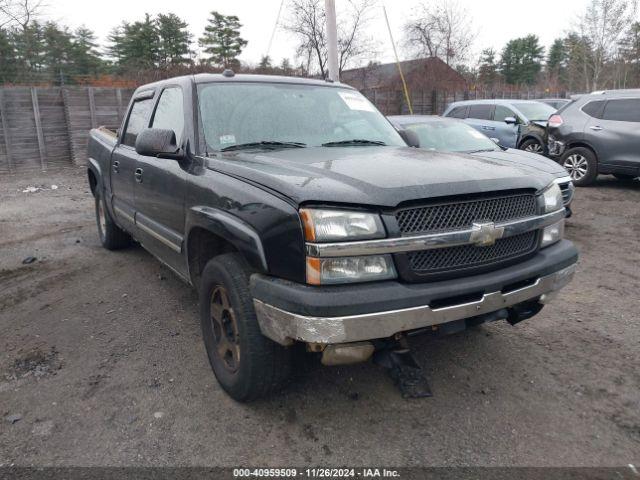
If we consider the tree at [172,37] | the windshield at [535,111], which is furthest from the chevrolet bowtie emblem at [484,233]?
the tree at [172,37]

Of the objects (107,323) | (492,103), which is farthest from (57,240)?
(492,103)

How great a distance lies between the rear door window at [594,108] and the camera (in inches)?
371

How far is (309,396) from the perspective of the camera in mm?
2891

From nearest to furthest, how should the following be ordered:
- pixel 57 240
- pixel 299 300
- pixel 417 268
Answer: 1. pixel 299 300
2. pixel 417 268
3. pixel 57 240

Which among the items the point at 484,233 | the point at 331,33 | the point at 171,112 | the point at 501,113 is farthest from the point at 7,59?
the point at 484,233

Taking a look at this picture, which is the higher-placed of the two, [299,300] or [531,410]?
[299,300]

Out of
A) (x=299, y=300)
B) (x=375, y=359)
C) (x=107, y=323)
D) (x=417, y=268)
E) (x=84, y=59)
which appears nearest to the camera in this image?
(x=299, y=300)

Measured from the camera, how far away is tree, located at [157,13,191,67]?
139 ft

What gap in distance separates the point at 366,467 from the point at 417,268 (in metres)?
0.96

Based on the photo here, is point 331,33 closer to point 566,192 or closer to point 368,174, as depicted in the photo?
point 566,192

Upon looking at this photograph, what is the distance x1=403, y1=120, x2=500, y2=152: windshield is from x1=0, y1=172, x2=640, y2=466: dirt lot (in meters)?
2.80

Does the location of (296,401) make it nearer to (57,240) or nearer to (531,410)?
(531,410)

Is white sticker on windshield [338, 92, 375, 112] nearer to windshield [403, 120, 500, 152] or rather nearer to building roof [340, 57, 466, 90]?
windshield [403, 120, 500, 152]

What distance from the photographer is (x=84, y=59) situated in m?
42.3
